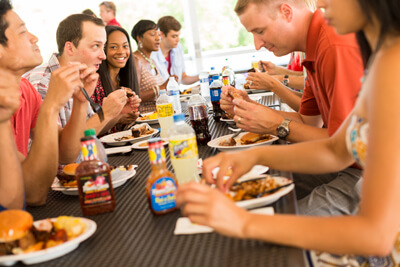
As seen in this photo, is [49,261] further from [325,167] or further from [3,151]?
[325,167]

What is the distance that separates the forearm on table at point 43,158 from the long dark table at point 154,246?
12 cm

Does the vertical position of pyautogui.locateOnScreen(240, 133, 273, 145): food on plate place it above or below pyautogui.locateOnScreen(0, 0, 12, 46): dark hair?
below

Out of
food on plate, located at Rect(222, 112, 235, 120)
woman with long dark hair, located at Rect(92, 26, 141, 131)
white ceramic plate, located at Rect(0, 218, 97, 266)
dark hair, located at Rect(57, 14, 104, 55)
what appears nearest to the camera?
white ceramic plate, located at Rect(0, 218, 97, 266)

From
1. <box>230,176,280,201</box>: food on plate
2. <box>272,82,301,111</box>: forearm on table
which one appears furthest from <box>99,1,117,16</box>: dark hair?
<box>230,176,280,201</box>: food on plate

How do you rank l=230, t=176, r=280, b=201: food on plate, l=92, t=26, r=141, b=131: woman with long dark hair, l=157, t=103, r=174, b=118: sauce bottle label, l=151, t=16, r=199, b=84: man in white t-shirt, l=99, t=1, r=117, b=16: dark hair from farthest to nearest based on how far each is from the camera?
l=99, t=1, r=117, b=16: dark hair → l=151, t=16, r=199, b=84: man in white t-shirt → l=92, t=26, r=141, b=131: woman with long dark hair → l=157, t=103, r=174, b=118: sauce bottle label → l=230, t=176, r=280, b=201: food on plate

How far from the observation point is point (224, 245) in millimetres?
882

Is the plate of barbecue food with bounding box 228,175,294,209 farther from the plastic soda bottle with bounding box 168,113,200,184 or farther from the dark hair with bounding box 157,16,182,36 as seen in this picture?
the dark hair with bounding box 157,16,182,36

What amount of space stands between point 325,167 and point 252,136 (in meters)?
0.58

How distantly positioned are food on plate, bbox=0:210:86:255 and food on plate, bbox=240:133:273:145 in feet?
2.81

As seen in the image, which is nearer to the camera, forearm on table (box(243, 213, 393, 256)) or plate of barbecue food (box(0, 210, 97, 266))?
forearm on table (box(243, 213, 393, 256))

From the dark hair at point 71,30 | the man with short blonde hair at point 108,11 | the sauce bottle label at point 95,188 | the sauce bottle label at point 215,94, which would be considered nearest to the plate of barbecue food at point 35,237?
the sauce bottle label at point 95,188

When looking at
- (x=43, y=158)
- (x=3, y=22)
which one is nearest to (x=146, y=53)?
(x=3, y=22)

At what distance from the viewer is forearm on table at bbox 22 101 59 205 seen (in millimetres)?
1366

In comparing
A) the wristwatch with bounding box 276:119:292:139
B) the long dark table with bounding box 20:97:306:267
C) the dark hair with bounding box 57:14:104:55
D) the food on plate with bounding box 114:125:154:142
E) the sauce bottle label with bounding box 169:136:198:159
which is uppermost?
the dark hair with bounding box 57:14:104:55
